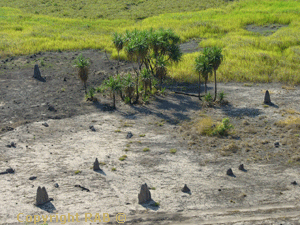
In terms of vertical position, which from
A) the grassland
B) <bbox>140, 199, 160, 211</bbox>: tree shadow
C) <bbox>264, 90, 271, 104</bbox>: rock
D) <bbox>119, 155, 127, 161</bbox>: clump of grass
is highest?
the grassland

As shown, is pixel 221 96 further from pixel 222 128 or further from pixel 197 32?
pixel 197 32

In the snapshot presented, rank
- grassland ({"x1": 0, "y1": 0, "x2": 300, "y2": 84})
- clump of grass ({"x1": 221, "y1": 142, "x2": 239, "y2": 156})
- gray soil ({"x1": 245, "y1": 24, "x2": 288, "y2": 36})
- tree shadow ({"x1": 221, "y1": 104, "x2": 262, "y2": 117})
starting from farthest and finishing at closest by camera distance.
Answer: gray soil ({"x1": 245, "y1": 24, "x2": 288, "y2": 36}), grassland ({"x1": 0, "y1": 0, "x2": 300, "y2": 84}), tree shadow ({"x1": 221, "y1": 104, "x2": 262, "y2": 117}), clump of grass ({"x1": 221, "y1": 142, "x2": 239, "y2": 156})

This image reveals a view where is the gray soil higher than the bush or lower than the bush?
higher

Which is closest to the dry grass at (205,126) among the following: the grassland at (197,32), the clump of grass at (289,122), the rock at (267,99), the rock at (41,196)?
the clump of grass at (289,122)

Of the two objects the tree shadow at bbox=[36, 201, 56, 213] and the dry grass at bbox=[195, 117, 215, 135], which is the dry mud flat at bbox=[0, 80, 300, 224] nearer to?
the tree shadow at bbox=[36, 201, 56, 213]

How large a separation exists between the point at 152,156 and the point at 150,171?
193 cm

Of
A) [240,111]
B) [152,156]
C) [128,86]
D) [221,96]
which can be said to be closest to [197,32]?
[221,96]

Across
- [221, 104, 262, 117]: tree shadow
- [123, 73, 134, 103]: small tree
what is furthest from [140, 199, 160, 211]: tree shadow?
[123, 73, 134, 103]: small tree

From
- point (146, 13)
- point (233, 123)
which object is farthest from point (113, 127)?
point (146, 13)

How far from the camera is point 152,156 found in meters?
22.1

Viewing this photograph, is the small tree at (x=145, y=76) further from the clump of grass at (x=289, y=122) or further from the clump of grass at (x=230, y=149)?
the clump of grass at (x=289, y=122)

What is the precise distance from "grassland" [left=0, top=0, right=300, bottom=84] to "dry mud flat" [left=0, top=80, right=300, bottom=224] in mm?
9887

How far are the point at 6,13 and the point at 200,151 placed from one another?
59084 mm

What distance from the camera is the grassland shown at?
39.1 metres
